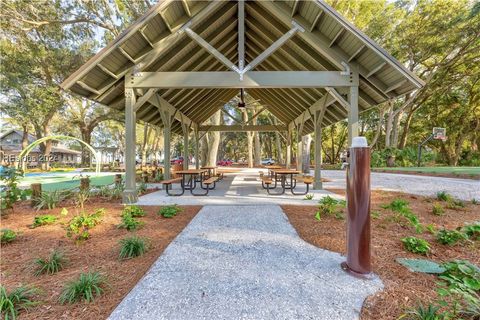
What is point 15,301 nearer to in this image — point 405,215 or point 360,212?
point 360,212

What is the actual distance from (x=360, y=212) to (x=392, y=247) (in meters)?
1.36

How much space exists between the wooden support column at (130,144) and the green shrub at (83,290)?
4.35 m

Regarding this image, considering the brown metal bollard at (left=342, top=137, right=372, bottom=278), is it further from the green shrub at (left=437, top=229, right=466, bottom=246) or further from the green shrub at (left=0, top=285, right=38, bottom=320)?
the green shrub at (left=0, top=285, right=38, bottom=320)

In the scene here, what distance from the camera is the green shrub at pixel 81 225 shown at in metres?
3.75

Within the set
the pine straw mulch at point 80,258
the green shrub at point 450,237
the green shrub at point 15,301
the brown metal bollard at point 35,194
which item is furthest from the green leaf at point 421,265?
the brown metal bollard at point 35,194

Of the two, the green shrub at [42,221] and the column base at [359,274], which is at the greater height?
the green shrub at [42,221]

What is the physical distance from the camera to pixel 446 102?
24.1 metres

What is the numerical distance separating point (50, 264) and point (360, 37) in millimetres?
7347

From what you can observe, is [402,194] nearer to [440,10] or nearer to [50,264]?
[50,264]

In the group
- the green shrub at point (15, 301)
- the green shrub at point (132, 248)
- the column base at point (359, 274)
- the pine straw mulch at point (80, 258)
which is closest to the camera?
the green shrub at point (15, 301)

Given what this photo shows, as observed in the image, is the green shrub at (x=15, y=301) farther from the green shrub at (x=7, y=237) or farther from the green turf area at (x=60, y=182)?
the green turf area at (x=60, y=182)

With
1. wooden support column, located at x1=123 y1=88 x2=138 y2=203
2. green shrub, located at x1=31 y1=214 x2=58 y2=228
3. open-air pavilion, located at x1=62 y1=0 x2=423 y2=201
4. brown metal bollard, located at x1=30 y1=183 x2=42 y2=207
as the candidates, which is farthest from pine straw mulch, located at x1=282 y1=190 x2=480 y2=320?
brown metal bollard, located at x1=30 y1=183 x2=42 y2=207

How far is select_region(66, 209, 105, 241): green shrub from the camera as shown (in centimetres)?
375

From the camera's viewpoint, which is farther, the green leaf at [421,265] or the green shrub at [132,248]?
the green shrub at [132,248]
